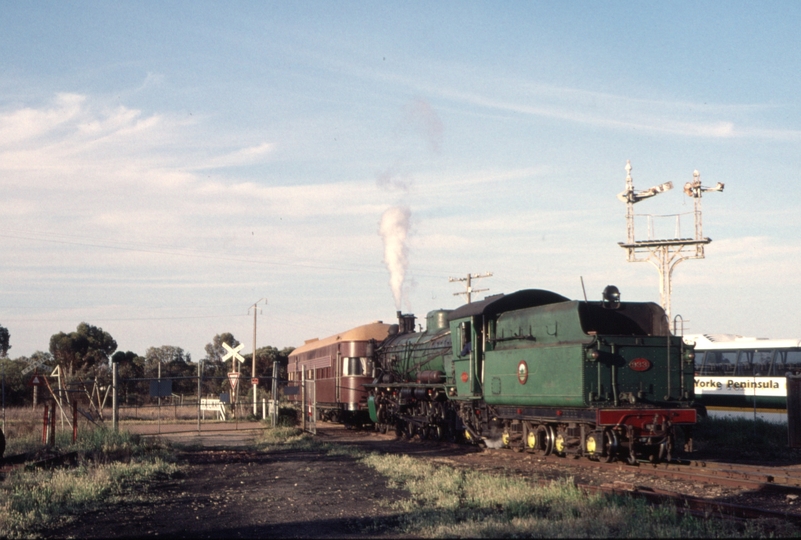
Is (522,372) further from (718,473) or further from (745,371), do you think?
(745,371)

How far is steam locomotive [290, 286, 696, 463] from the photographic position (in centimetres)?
1485

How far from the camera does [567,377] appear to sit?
15242 millimetres

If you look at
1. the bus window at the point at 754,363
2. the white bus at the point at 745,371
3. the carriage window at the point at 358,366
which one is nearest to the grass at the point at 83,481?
the carriage window at the point at 358,366

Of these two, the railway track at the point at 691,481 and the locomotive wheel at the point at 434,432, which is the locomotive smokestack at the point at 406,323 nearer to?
the locomotive wheel at the point at 434,432

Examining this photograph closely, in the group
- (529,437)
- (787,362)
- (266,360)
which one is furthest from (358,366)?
(266,360)

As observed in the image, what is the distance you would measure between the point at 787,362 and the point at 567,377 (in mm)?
16626

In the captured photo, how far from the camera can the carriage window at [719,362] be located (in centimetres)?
3080

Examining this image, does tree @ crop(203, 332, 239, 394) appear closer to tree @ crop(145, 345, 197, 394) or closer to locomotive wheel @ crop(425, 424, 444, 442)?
tree @ crop(145, 345, 197, 394)

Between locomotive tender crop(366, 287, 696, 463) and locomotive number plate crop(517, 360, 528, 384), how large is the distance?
21 mm

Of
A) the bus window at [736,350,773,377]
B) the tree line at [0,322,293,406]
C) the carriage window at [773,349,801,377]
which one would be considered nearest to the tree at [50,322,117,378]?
the tree line at [0,322,293,406]

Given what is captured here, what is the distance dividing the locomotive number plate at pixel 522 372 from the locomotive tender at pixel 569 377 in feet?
0.07

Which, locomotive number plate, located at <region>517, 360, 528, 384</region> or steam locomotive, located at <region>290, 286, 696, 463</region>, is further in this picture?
locomotive number plate, located at <region>517, 360, 528, 384</region>

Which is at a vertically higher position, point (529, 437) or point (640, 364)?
point (640, 364)

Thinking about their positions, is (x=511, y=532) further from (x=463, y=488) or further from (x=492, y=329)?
(x=492, y=329)
